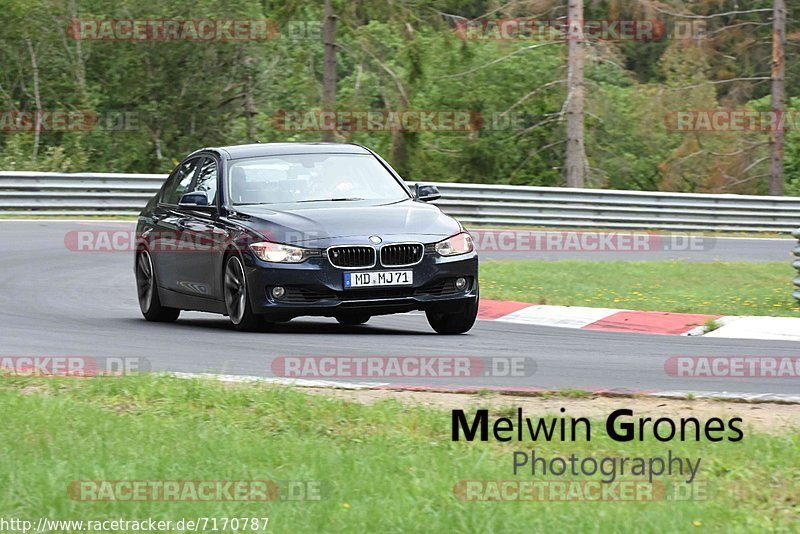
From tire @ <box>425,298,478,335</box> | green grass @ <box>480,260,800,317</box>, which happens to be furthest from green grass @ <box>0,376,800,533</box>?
green grass @ <box>480,260,800,317</box>

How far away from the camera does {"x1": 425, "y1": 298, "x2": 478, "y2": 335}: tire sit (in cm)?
1097

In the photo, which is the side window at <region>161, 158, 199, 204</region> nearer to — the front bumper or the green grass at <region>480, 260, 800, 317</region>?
the front bumper

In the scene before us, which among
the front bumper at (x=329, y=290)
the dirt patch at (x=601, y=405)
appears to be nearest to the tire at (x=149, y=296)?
the front bumper at (x=329, y=290)

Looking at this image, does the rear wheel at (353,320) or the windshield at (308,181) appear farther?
the rear wheel at (353,320)

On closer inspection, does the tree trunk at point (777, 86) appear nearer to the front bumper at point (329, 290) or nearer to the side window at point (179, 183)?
the side window at point (179, 183)

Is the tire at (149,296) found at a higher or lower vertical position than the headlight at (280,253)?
lower

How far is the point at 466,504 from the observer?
5180mm

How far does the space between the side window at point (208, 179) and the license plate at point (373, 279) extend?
1.84m

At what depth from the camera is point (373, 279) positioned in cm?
1034

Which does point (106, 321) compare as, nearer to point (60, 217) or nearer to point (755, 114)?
point (60, 217)

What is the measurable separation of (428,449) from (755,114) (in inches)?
1405

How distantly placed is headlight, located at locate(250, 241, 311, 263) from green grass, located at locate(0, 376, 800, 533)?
2508 millimetres

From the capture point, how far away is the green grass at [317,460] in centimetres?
505

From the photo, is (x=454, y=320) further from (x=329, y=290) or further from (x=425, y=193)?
(x=329, y=290)
